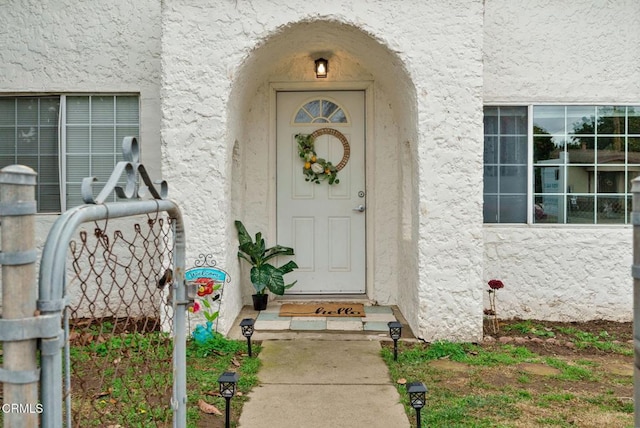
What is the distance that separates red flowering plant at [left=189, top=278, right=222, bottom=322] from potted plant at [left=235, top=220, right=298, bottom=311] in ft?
2.80

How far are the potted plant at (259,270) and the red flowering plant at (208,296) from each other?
0.85 meters

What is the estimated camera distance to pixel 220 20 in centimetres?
495

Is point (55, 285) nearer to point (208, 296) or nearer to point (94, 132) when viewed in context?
point (208, 296)

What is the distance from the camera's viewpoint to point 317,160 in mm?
6457

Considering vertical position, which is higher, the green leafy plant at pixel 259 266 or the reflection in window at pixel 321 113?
the reflection in window at pixel 321 113

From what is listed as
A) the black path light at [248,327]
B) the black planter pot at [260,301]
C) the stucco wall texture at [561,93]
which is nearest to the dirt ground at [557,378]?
the stucco wall texture at [561,93]

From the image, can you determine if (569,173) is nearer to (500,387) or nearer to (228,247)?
(500,387)

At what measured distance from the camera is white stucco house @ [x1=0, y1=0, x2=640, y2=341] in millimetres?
4969

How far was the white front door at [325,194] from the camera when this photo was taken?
21.3ft

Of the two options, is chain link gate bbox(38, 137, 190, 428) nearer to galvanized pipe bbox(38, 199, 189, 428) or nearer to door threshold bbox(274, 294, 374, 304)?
galvanized pipe bbox(38, 199, 189, 428)

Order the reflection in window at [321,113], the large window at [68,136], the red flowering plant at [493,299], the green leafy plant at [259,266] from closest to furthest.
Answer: the red flowering plant at [493,299], the green leafy plant at [259,266], the large window at [68,136], the reflection in window at [321,113]

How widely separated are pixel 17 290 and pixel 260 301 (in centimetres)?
467

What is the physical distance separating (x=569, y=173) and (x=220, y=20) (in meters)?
4.21
